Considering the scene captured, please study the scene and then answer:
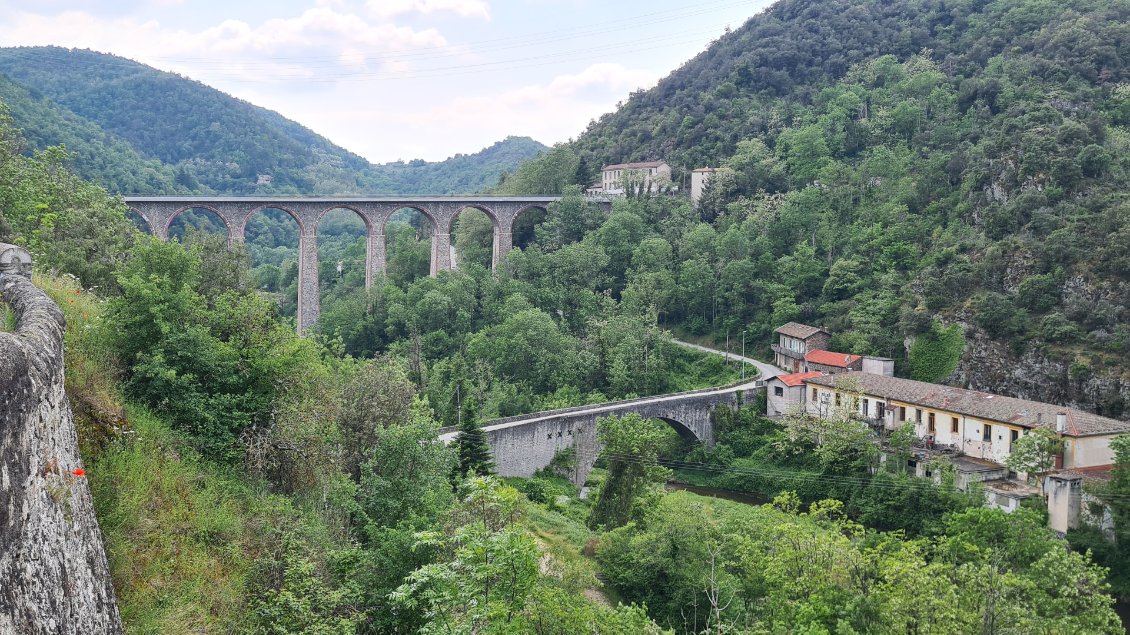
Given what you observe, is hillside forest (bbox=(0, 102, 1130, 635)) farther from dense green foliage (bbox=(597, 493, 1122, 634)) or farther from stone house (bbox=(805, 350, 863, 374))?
stone house (bbox=(805, 350, 863, 374))

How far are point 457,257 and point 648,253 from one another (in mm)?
14448

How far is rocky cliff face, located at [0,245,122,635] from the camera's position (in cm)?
494

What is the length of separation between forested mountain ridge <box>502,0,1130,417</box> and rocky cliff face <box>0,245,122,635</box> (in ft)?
110

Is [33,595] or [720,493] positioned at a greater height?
[33,595]

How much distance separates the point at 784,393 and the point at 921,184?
698 inches

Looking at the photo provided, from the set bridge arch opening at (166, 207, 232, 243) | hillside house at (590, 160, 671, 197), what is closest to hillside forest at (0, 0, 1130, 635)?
bridge arch opening at (166, 207, 232, 243)

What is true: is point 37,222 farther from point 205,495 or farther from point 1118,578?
point 1118,578

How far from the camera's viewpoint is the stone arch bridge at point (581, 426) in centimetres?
2834

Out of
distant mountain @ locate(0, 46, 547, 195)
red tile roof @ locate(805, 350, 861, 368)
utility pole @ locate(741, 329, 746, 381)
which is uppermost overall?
distant mountain @ locate(0, 46, 547, 195)

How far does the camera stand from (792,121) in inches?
2375

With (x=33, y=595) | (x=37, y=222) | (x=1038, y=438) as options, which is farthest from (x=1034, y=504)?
(x=37, y=222)

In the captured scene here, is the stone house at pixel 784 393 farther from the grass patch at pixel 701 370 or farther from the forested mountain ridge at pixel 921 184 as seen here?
the forested mountain ridge at pixel 921 184

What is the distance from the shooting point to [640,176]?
194 feet

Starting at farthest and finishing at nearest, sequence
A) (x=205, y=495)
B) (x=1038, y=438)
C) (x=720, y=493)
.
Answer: (x=720, y=493)
(x=1038, y=438)
(x=205, y=495)
